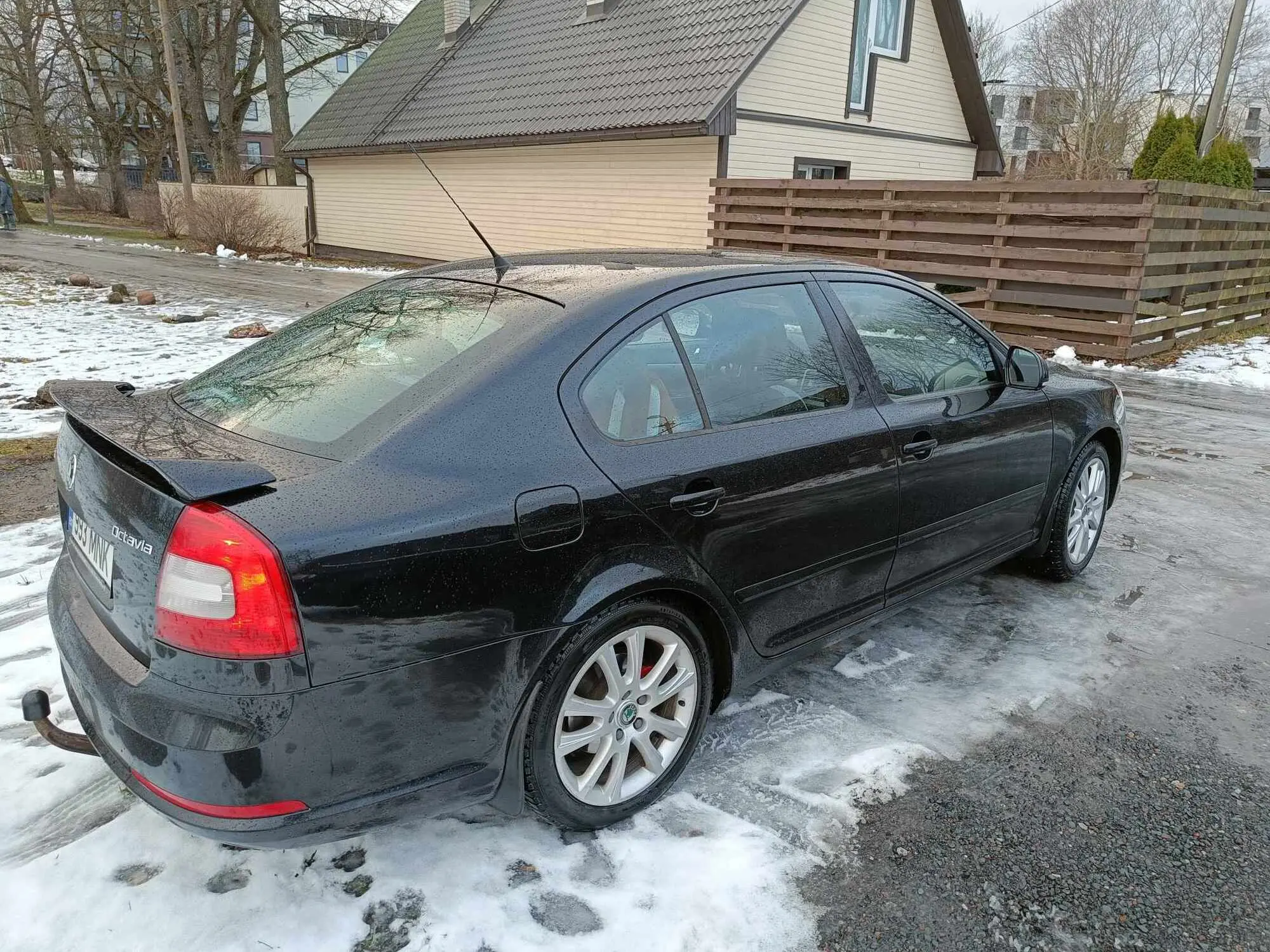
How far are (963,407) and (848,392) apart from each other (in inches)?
25.3

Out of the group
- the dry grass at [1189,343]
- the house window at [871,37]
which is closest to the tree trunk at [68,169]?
the house window at [871,37]

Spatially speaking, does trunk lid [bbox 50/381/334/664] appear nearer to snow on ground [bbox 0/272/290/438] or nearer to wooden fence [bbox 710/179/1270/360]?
snow on ground [bbox 0/272/290/438]

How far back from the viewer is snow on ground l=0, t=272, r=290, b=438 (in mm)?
7520

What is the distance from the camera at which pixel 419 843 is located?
2473mm

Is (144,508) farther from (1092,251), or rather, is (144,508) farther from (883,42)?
(883,42)

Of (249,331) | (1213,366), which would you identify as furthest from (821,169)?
(249,331)

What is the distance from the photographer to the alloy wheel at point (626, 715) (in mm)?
2396

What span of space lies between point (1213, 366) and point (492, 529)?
11.0 metres

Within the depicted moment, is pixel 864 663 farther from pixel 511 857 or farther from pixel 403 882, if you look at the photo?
pixel 403 882

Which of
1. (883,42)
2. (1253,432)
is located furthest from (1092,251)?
(883,42)

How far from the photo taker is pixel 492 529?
211 cm

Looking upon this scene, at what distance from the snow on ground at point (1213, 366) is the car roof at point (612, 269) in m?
7.30

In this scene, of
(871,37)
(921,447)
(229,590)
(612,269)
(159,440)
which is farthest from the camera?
(871,37)

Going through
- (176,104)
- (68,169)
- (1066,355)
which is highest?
(176,104)
